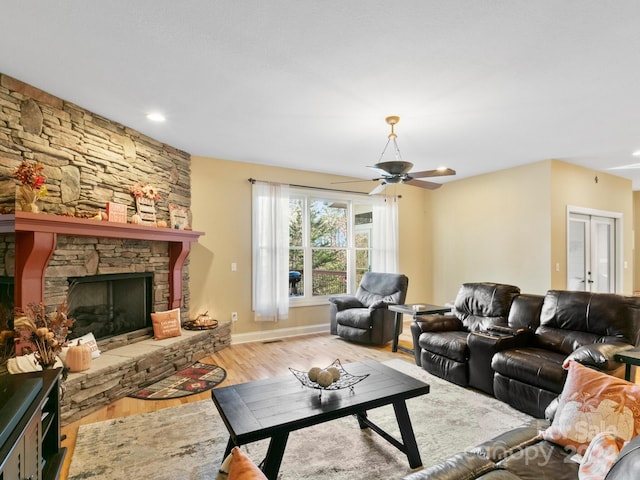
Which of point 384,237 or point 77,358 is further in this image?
point 384,237

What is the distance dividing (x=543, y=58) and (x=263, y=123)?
2.50m

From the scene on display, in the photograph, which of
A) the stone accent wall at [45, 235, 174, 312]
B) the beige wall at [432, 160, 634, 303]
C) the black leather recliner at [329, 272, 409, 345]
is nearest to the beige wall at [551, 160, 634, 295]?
the beige wall at [432, 160, 634, 303]

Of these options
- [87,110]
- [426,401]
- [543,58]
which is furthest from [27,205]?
[543,58]

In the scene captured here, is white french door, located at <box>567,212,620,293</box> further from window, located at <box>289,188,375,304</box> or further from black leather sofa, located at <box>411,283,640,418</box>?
window, located at <box>289,188,375,304</box>

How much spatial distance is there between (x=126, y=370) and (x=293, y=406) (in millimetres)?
2068

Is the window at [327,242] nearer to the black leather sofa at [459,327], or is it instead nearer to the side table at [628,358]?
the black leather sofa at [459,327]

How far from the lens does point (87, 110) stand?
3.35 m

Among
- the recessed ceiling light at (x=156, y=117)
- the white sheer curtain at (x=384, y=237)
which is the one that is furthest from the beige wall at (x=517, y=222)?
the recessed ceiling light at (x=156, y=117)

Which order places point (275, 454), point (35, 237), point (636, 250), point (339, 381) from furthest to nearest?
point (636, 250) < point (35, 237) < point (339, 381) < point (275, 454)

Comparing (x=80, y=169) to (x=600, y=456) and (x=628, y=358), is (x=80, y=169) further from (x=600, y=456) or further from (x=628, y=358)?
(x=628, y=358)

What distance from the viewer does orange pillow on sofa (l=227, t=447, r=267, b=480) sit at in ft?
2.83

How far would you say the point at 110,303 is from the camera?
376 cm

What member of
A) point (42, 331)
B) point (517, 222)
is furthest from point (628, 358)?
point (42, 331)

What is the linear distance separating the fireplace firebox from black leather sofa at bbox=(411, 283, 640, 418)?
3209mm
